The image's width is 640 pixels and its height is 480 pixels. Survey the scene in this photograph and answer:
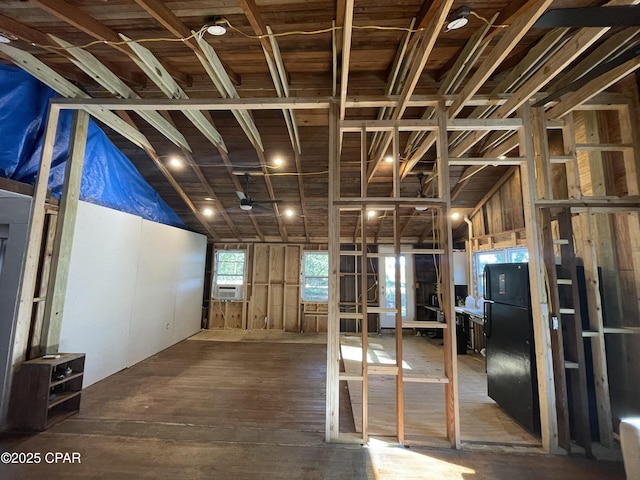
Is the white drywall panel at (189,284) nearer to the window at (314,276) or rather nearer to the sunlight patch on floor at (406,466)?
the window at (314,276)

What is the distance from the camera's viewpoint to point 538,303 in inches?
103

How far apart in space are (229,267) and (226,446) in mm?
6083

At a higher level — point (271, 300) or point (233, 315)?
point (271, 300)

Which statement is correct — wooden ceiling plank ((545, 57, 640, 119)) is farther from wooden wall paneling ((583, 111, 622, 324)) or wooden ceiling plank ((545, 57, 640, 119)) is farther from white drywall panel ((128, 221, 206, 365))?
white drywall panel ((128, 221, 206, 365))

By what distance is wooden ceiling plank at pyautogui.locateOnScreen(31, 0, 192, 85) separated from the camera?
193cm

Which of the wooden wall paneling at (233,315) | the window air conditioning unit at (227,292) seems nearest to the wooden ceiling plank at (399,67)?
the window air conditioning unit at (227,292)

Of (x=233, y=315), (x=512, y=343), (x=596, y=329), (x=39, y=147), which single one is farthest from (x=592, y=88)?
(x=233, y=315)

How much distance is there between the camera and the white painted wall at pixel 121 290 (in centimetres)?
364

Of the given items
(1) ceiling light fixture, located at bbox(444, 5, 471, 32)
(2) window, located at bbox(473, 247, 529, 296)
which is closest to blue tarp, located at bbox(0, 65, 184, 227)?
(1) ceiling light fixture, located at bbox(444, 5, 471, 32)

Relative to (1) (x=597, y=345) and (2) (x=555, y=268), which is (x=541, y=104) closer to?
(2) (x=555, y=268)

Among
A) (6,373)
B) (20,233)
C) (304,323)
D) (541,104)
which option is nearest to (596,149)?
(541,104)

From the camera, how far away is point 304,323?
782cm

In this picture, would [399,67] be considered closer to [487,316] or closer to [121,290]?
[487,316]

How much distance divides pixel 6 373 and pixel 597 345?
581 cm
